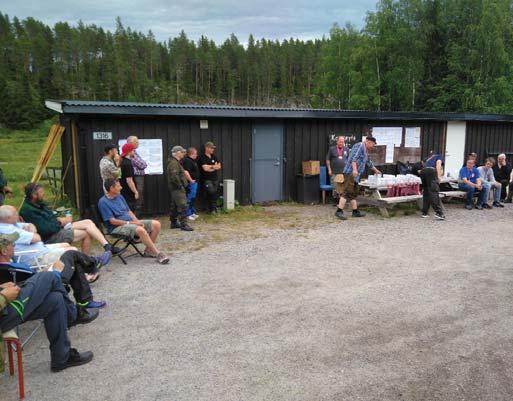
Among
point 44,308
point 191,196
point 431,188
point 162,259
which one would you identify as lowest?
point 162,259

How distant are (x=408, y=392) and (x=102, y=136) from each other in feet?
23.8

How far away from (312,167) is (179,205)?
13.2 feet

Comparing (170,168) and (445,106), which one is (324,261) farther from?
(445,106)

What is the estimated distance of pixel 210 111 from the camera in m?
9.57

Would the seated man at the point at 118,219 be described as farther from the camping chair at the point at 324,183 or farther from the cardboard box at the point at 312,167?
the camping chair at the point at 324,183

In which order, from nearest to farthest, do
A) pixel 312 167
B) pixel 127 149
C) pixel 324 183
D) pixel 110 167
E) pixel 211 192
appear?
pixel 110 167
pixel 127 149
pixel 211 192
pixel 312 167
pixel 324 183

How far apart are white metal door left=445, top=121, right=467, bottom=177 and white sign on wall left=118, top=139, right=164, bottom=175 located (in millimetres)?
8468

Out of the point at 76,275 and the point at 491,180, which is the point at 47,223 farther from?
the point at 491,180

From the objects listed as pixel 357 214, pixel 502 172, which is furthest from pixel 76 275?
pixel 502 172

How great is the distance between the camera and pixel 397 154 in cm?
1262

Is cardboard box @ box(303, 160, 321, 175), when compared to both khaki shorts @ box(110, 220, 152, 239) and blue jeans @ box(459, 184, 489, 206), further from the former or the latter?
khaki shorts @ box(110, 220, 152, 239)

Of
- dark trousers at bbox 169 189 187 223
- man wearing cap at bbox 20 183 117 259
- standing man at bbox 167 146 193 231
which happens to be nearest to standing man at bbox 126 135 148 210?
standing man at bbox 167 146 193 231

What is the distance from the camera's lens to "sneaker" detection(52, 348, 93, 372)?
11.6 feet

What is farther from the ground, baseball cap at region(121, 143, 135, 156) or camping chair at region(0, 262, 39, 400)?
baseball cap at region(121, 143, 135, 156)
